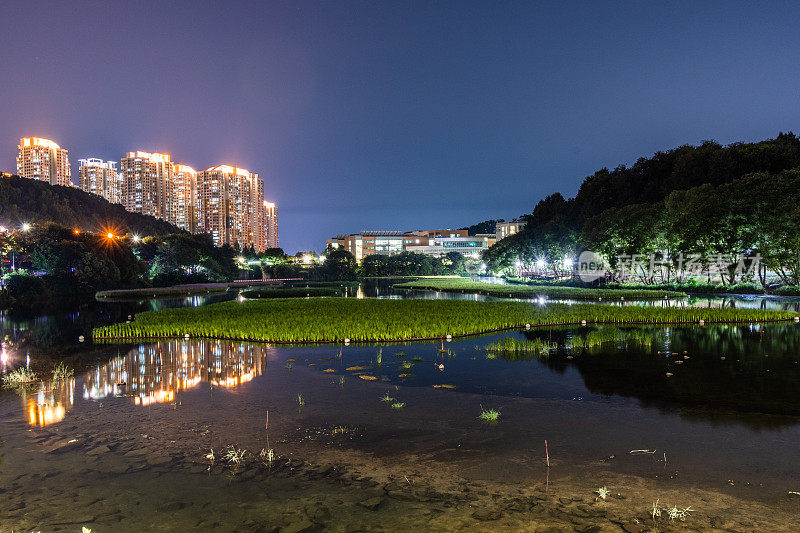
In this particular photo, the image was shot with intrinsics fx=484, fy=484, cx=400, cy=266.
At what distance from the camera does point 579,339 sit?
18188 millimetres

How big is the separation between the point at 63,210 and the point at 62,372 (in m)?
123

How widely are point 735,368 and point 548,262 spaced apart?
6525 cm

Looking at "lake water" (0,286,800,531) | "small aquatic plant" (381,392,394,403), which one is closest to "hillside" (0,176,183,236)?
"lake water" (0,286,800,531)

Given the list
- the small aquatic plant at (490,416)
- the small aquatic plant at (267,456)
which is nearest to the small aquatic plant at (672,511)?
the small aquatic plant at (490,416)

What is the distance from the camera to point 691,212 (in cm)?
4475

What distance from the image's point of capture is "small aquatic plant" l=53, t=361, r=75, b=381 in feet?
42.4

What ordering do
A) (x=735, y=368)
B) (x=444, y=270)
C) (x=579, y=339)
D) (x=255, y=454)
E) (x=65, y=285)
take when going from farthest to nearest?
(x=444, y=270)
(x=65, y=285)
(x=579, y=339)
(x=735, y=368)
(x=255, y=454)

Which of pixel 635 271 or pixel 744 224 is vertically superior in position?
pixel 744 224

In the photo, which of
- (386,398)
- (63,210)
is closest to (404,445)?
(386,398)

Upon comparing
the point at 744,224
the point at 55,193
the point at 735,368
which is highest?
the point at 55,193

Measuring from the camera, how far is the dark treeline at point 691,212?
38.9 metres

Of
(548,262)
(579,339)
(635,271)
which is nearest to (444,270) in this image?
(548,262)

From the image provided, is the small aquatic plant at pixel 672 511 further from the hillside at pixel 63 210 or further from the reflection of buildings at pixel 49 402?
the hillside at pixel 63 210

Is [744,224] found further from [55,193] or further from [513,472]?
[55,193]
